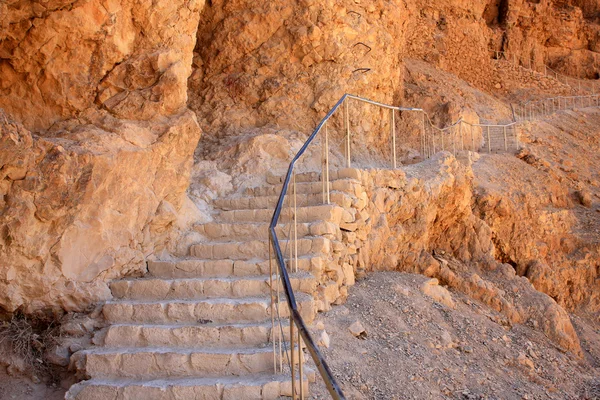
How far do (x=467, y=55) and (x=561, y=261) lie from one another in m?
10.1

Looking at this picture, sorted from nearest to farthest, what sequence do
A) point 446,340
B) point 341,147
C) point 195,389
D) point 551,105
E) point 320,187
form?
1. point 195,389
2. point 446,340
3. point 320,187
4. point 341,147
5. point 551,105

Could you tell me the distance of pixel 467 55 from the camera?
18109mm

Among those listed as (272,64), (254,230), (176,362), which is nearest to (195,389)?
(176,362)

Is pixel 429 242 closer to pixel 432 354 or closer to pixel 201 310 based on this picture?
pixel 432 354

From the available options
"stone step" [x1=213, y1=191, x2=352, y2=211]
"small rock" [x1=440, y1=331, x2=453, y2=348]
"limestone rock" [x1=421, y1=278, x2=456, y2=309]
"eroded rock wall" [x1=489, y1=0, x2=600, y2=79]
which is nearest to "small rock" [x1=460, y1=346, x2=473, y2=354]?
"small rock" [x1=440, y1=331, x2=453, y2=348]

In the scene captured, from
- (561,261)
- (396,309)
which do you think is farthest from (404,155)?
(396,309)

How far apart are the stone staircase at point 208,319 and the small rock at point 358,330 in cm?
44

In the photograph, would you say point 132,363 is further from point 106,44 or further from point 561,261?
point 561,261

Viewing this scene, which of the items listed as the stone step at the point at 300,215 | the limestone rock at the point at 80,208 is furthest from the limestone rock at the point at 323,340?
the limestone rock at the point at 80,208

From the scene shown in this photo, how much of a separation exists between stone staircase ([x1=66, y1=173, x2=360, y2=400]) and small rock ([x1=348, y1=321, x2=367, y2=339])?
1.43ft

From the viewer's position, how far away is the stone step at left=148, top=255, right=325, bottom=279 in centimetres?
466

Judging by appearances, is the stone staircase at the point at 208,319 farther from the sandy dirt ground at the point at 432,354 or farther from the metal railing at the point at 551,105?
the metal railing at the point at 551,105

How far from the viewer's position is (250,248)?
197 inches

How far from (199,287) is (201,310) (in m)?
0.31
